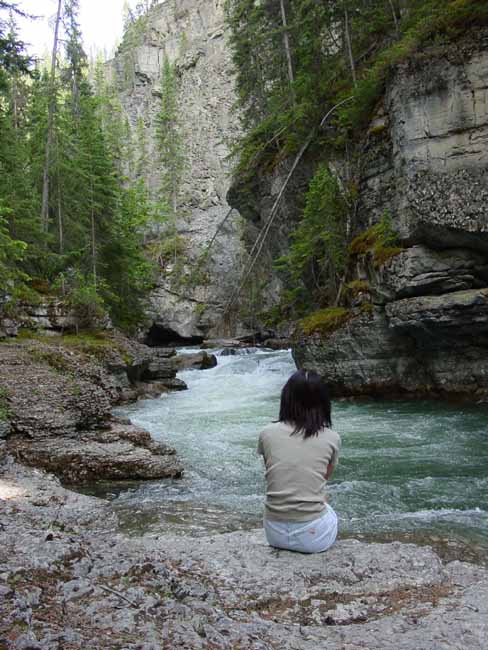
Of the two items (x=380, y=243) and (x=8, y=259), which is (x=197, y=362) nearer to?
(x=8, y=259)

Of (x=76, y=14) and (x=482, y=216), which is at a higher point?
(x=76, y=14)

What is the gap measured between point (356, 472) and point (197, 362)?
17.2 meters

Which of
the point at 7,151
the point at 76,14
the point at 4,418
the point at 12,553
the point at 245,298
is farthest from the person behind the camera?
the point at 76,14

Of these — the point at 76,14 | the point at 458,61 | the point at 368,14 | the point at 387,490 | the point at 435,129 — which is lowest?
the point at 387,490

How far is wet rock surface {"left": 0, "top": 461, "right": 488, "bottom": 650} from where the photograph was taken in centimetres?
266

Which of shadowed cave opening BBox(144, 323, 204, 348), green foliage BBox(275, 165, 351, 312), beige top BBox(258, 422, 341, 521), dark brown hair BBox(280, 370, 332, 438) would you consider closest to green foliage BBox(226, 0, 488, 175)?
green foliage BBox(275, 165, 351, 312)

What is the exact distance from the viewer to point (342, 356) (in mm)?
15781

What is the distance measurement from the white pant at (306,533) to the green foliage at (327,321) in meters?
12.1

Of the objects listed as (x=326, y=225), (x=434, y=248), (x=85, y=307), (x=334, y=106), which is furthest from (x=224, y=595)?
(x=334, y=106)

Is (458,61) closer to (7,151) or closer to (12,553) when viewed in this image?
(12,553)

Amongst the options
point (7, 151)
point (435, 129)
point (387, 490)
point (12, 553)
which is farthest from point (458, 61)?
point (7, 151)

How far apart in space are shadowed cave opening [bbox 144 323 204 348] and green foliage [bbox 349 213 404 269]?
25541mm

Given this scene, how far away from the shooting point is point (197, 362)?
81.9ft

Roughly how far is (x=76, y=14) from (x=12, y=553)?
29.5m
